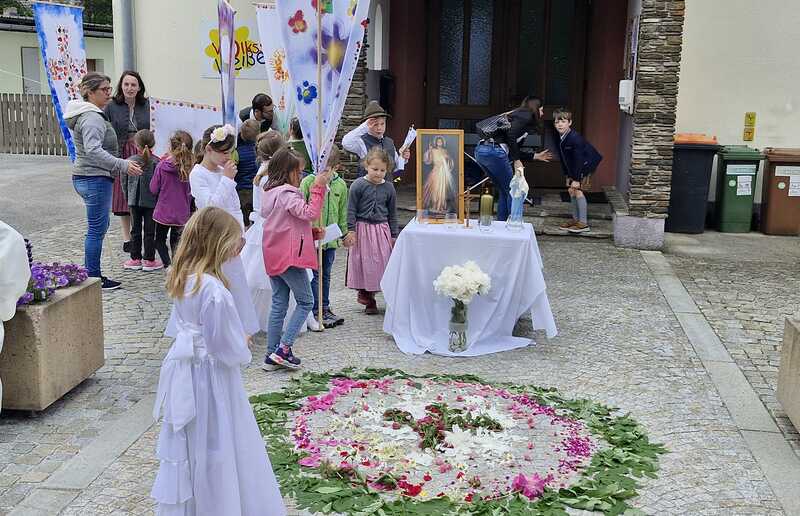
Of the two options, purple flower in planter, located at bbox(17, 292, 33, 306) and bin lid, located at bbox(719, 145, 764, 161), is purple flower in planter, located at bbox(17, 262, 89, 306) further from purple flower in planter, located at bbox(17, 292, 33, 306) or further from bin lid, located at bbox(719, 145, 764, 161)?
bin lid, located at bbox(719, 145, 764, 161)

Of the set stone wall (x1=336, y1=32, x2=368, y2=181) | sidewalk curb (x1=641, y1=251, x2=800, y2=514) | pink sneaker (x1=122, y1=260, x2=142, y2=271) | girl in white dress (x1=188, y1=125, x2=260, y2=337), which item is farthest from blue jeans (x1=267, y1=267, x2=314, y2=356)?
stone wall (x1=336, y1=32, x2=368, y2=181)

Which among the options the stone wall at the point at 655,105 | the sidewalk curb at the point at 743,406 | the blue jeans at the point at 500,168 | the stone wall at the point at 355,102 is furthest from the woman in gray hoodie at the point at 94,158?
the stone wall at the point at 655,105


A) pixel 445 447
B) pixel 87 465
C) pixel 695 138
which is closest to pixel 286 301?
pixel 445 447

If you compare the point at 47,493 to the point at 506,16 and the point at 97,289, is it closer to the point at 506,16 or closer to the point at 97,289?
the point at 97,289

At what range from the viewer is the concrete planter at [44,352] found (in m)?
5.28

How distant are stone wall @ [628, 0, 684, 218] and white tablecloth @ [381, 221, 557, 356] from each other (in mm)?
4084

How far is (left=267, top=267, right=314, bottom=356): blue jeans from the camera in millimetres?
6148

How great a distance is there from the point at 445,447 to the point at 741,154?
323 inches

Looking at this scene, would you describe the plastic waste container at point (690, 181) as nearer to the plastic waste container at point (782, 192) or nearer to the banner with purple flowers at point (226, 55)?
the plastic waste container at point (782, 192)

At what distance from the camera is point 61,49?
8.83 meters

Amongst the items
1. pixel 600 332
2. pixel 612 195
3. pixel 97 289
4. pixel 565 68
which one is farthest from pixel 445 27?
pixel 97 289

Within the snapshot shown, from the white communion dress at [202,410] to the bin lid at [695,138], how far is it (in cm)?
889

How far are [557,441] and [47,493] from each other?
9.00 ft

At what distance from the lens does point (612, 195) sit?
39.9 ft
